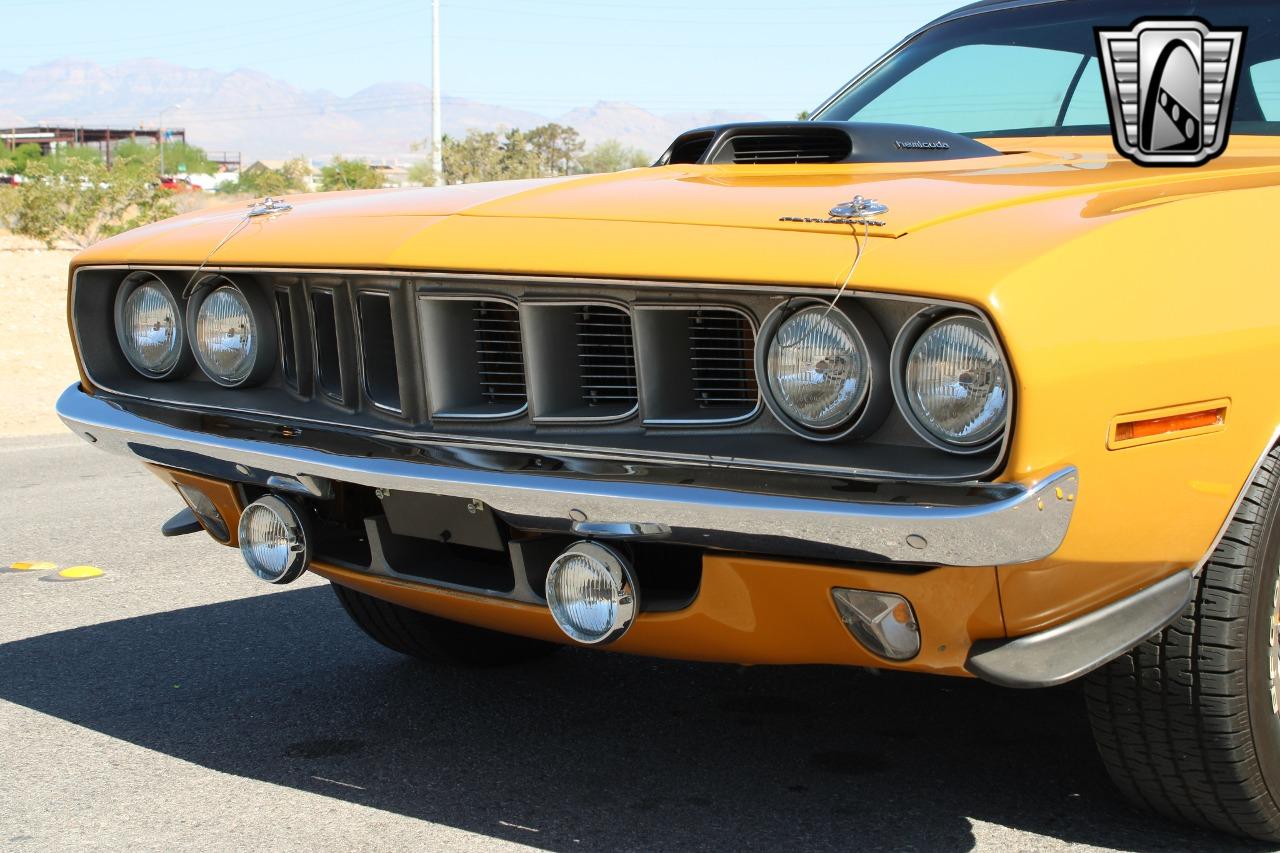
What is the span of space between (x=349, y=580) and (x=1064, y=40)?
90.2 inches

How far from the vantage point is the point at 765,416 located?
232cm

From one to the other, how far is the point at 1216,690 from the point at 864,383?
76cm

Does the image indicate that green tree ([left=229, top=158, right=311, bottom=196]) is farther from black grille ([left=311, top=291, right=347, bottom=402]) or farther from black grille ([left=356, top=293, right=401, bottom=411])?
black grille ([left=356, top=293, right=401, bottom=411])

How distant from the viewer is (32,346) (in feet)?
41.5

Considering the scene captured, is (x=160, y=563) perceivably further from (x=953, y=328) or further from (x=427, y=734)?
(x=953, y=328)

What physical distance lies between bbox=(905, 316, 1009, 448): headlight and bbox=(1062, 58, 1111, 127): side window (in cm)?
165

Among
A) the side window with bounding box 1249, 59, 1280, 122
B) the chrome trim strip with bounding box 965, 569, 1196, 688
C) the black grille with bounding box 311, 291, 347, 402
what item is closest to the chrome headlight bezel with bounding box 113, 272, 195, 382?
the black grille with bounding box 311, 291, 347, 402

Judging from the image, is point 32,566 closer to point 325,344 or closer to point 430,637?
point 430,637

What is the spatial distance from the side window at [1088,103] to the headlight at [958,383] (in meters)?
1.65

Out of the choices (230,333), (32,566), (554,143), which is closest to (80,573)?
(32,566)

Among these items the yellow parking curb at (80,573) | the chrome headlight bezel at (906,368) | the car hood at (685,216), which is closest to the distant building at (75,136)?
the yellow parking curb at (80,573)

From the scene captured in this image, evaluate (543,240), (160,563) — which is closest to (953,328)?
(543,240)

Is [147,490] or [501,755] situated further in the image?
[147,490]

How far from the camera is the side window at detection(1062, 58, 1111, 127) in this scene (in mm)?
3529
